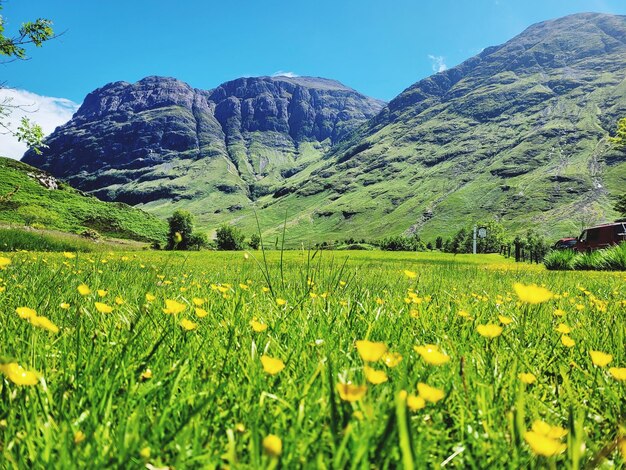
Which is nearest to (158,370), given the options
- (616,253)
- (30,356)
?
(30,356)

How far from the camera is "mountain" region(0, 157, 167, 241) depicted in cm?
4422

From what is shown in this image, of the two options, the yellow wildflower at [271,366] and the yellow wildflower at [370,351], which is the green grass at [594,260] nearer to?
the yellow wildflower at [370,351]

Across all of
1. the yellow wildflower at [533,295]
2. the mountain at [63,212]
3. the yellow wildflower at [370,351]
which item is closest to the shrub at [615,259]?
the yellow wildflower at [533,295]

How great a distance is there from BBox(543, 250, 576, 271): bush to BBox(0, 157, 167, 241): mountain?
138ft

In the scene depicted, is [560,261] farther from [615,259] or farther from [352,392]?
[352,392]

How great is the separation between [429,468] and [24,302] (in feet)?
9.40

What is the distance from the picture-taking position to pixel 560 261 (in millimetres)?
18156

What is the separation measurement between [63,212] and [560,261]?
55.8m

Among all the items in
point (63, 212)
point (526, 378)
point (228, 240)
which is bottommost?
point (526, 378)

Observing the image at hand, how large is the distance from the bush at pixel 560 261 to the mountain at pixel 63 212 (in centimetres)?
4208

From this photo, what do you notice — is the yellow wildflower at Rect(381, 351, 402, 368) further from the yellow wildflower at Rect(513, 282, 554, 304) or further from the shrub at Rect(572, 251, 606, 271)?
the shrub at Rect(572, 251, 606, 271)

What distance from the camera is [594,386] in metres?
1.70

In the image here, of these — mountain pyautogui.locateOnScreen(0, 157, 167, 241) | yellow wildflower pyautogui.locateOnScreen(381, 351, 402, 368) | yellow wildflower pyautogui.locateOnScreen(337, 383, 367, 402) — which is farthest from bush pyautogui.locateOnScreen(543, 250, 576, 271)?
mountain pyautogui.locateOnScreen(0, 157, 167, 241)

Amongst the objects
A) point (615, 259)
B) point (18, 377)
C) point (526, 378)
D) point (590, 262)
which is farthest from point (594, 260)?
point (18, 377)
